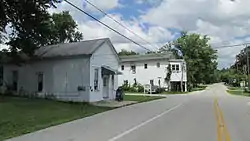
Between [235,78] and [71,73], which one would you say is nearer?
[71,73]

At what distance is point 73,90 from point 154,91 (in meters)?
30.0

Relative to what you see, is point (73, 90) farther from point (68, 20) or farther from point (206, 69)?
point (206, 69)

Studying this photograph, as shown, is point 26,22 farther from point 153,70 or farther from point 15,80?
point 153,70

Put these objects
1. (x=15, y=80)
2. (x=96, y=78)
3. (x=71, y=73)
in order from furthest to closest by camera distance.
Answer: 1. (x=15, y=80)
2. (x=96, y=78)
3. (x=71, y=73)

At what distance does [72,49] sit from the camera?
3281 centimetres

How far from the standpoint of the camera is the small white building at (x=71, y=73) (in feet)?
99.1

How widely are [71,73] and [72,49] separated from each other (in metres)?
2.91

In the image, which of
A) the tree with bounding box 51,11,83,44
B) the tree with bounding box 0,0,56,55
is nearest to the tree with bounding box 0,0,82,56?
the tree with bounding box 0,0,56,55

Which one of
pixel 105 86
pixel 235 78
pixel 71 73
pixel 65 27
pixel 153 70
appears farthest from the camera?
pixel 235 78

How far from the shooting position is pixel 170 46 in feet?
299

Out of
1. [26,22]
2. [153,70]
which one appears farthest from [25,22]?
[153,70]

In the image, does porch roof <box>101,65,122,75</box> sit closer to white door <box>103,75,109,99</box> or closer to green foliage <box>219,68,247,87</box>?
white door <box>103,75,109,99</box>

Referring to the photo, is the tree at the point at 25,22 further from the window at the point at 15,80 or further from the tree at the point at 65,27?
the tree at the point at 65,27

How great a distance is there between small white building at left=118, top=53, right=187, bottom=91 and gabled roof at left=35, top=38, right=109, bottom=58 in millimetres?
32770
